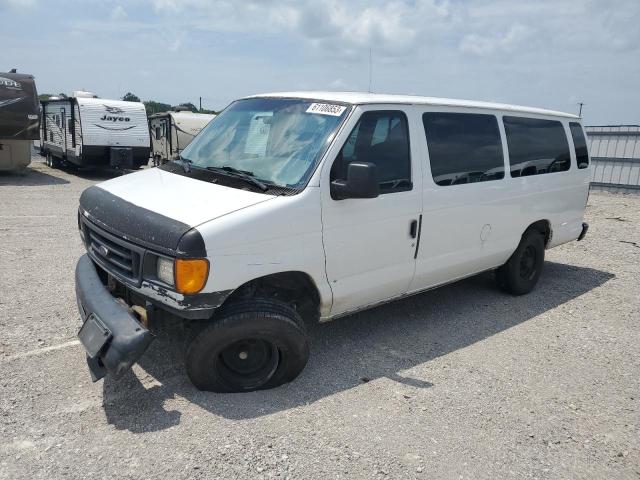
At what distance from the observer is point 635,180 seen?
15234 millimetres

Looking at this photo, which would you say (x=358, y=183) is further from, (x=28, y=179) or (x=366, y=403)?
(x=28, y=179)

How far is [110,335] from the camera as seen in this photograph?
3172 mm

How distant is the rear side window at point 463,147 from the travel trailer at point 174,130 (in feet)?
42.1

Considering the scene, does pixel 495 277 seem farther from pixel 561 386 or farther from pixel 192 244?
pixel 192 244

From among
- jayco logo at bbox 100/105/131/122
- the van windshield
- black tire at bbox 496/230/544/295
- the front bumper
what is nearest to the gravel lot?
black tire at bbox 496/230/544/295

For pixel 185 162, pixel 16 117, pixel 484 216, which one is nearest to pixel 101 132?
pixel 16 117

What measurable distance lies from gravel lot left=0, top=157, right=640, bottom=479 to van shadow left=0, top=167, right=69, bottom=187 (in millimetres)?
8969

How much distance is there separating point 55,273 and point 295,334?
366 cm

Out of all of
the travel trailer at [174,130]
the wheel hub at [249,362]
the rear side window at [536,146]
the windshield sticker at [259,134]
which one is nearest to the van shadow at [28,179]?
the travel trailer at [174,130]

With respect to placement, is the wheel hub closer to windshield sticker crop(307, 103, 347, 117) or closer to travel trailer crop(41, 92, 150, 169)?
windshield sticker crop(307, 103, 347, 117)

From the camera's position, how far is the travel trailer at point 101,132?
14844 millimetres

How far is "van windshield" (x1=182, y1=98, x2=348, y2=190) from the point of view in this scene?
149 inches

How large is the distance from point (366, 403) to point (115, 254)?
1983 millimetres

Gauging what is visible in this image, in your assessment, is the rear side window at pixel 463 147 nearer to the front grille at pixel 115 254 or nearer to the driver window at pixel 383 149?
the driver window at pixel 383 149
